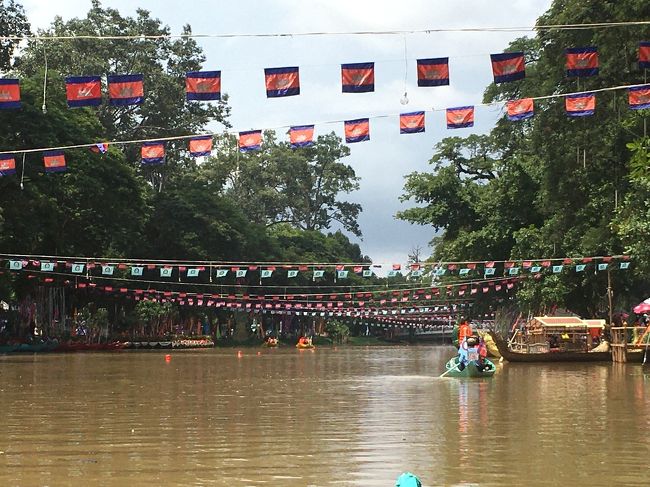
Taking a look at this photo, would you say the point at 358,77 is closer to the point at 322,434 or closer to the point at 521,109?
the point at 521,109

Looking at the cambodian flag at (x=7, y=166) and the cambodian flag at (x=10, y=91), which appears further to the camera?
the cambodian flag at (x=7, y=166)

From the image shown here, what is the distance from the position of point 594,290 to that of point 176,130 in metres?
39.4

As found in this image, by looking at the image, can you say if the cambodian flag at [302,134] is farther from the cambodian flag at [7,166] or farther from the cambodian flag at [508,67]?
the cambodian flag at [7,166]

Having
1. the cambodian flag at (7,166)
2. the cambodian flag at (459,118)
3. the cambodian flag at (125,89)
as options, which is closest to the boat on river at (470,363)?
the cambodian flag at (459,118)

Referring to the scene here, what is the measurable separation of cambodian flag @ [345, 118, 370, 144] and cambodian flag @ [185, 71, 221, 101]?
4.01 meters

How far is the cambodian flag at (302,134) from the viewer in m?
25.7

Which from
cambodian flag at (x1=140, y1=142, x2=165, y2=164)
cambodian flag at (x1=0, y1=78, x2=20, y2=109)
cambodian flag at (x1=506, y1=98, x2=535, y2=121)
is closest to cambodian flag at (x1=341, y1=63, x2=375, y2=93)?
cambodian flag at (x1=506, y1=98, x2=535, y2=121)

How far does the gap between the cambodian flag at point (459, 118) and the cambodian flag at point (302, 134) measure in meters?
3.65

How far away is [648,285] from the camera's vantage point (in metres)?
55.0

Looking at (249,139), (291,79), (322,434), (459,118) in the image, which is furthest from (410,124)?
(322,434)

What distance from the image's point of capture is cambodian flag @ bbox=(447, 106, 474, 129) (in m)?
24.7

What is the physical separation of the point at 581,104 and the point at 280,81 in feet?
28.8

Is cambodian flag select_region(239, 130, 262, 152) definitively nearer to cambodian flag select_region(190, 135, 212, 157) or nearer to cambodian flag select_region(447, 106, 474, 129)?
cambodian flag select_region(190, 135, 212, 157)

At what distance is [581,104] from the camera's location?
26.2 metres
